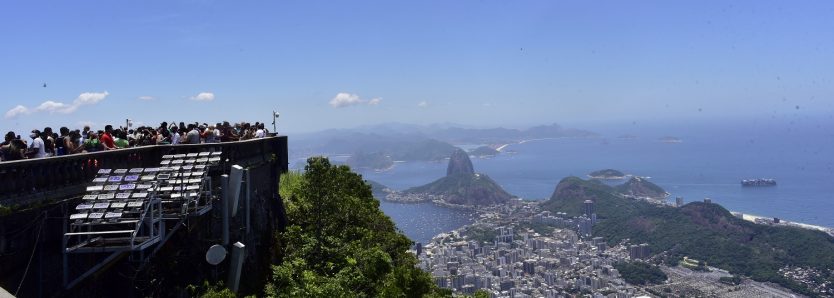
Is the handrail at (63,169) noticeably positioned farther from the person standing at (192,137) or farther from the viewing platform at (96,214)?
the person standing at (192,137)

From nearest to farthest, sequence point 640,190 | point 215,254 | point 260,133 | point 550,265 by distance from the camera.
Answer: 1. point 215,254
2. point 260,133
3. point 550,265
4. point 640,190

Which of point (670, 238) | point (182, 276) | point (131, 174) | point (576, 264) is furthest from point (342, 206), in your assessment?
point (670, 238)

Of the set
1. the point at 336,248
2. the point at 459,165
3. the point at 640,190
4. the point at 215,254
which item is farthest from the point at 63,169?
the point at 459,165

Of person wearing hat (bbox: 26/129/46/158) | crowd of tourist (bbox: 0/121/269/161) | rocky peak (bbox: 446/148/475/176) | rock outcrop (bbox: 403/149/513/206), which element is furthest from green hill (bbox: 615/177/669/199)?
person wearing hat (bbox: 26/129/46/158)

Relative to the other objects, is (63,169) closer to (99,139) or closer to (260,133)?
(99,139)

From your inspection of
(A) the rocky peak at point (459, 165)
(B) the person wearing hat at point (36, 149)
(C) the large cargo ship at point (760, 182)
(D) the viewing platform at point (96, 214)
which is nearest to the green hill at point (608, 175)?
(C) the large cargo ship at point (760, 182)
